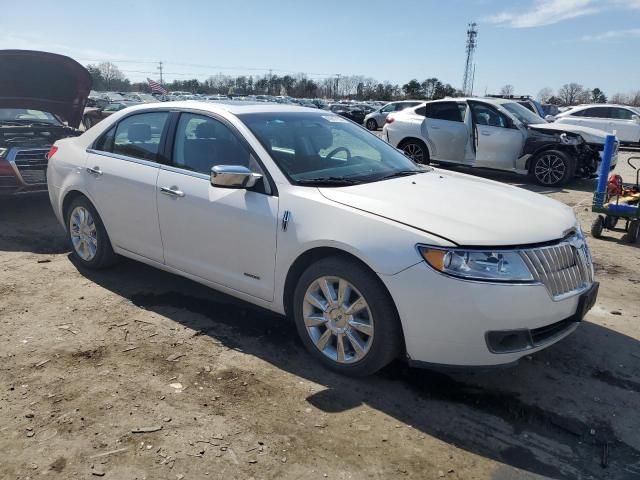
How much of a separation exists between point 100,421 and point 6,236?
4432 mm

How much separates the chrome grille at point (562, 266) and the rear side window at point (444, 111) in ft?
28.5

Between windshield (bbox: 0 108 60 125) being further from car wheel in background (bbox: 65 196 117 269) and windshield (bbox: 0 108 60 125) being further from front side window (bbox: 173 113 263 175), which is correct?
front side window (bbox: 173 113 263 175)

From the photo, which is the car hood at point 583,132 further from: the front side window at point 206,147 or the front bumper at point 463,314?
the front bumper at point 463,314

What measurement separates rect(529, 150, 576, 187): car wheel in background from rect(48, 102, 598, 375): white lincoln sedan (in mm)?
7196

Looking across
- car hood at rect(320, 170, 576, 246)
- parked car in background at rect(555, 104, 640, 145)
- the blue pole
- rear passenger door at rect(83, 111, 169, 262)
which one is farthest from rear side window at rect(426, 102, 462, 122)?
parked car in background at rect(555, 104, 640, 145)

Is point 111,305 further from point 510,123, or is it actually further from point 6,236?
point 510,123

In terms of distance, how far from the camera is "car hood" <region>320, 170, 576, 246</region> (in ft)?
9.52

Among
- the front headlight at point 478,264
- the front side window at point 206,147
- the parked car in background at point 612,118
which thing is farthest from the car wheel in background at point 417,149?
the parked car in background at point 612,118

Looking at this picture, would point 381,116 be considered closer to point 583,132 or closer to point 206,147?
point 583,132

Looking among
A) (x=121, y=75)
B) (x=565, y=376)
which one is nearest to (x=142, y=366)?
(x=565, y=376)

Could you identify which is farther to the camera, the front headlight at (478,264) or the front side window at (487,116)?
the front side window at (487,116)

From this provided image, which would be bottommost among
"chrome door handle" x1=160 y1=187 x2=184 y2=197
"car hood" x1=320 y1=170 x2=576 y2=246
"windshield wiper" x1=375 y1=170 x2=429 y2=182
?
"chrome door handle" x1=160 y1=187 x2=184 y2=197

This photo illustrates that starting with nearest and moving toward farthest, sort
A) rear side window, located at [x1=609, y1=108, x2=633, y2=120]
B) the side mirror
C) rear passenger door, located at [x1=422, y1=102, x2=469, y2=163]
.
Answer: the side mirror, rear passenger door, located at [x1=422, y1=102, x2=469, y2=163], rear side window, located at [x1=609, y1=108, x2=633, y2=120]

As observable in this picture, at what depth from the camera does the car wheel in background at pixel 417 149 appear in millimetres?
11977
